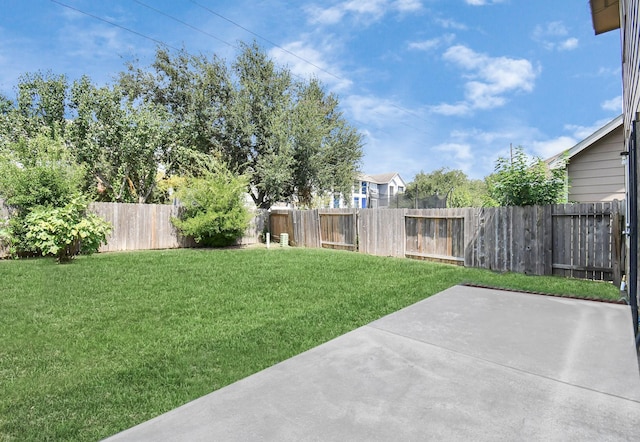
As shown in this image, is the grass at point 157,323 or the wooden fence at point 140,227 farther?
the wooden fence at point 140,227

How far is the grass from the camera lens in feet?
6.68

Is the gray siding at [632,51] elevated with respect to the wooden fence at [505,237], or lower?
elevated

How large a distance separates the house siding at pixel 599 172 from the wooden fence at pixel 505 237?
5.53 feet

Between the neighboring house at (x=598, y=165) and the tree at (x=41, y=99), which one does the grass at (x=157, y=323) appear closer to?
the neighboring house at (x=598, y=165)

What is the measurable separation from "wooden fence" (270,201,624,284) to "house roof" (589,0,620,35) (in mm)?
3118

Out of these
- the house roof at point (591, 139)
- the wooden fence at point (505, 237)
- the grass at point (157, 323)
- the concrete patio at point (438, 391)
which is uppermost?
the house roof at point (591, 139)

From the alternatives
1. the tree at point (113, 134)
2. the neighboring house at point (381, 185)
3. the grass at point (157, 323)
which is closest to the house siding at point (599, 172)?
the grass at point (157, 323)

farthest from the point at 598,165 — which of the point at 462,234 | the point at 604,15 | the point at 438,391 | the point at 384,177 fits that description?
the point at 384,177

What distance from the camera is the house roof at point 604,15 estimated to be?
5.31 m

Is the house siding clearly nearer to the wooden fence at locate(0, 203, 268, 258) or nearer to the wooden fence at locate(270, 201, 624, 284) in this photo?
the wooden fence at locate(270, 201, 624, 284)

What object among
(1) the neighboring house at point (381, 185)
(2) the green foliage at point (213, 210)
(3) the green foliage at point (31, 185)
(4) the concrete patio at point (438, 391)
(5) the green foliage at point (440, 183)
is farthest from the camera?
(1) the neighboring house at point (381, 185)

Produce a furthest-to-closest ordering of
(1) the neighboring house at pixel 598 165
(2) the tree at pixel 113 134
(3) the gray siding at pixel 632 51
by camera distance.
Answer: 1. (2) the tree at pixel 113 134
2. (1) the neighboring house at pixel 598 165
3. (3) the gray siding at pixel 632 51

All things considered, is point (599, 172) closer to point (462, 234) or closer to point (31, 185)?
point (462, 234)

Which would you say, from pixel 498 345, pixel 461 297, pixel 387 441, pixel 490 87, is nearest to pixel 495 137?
pixel 490 87
